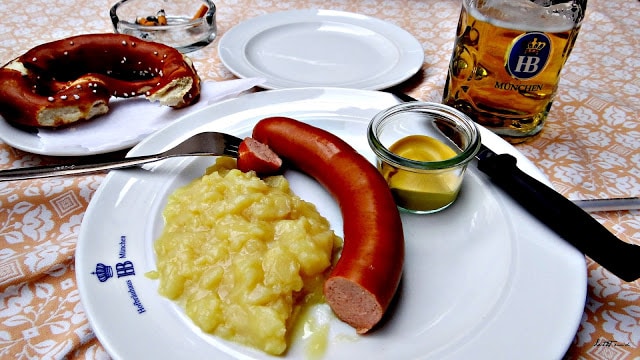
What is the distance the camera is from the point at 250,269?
36.9 inches

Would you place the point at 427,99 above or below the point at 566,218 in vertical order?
below

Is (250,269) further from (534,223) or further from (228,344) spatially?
(534,223)

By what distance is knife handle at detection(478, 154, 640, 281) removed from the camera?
3.21 feet

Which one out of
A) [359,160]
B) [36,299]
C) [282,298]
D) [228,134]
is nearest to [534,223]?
[359,160]

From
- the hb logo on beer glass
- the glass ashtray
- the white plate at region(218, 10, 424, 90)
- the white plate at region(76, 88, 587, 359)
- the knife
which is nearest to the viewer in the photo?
the white plate at region(76, 88, 587, 359)

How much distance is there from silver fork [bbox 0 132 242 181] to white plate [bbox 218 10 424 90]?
0.38 m

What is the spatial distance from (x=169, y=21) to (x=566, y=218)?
173cm

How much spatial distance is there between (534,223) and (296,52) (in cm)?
113

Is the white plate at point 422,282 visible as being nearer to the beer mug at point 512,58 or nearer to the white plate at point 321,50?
the beer mug at point 512,58

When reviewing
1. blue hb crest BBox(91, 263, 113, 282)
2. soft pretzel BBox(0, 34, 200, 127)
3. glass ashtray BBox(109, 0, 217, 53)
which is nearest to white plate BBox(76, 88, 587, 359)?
blue hb crest BBox(91, 263, 113, 282)

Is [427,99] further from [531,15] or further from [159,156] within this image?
[159,156]

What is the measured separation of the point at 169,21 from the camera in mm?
2100

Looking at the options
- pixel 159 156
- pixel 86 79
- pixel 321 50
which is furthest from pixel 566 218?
pixel 86 79

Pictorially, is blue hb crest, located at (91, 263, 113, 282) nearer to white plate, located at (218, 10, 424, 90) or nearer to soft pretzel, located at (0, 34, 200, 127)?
soft pretzel, located at (0, 34, 200, 127)
